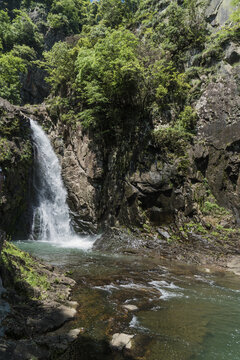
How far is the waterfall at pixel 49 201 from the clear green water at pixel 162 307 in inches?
256

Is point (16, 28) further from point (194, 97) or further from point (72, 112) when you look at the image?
point (194, 97)

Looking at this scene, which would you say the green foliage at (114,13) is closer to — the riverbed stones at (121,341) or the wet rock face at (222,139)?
the wet rock face at (222,139)

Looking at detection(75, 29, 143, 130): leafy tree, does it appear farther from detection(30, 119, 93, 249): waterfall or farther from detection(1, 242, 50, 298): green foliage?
detection(1, 242, 50, 298): green foliage

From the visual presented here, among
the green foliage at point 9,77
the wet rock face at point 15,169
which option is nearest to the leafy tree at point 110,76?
the wet rock face at point 15,169

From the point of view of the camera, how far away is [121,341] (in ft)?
13.1

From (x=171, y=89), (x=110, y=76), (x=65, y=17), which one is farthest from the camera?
(x=65, y=17)

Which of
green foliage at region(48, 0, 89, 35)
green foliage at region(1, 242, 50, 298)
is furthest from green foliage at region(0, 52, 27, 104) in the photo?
green foliage at region(1, 242, 50, 298)

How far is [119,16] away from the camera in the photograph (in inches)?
995

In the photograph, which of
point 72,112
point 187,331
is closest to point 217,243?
point 187,331

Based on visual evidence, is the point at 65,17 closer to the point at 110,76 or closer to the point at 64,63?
the point at 64,63

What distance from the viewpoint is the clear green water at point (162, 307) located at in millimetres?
4098

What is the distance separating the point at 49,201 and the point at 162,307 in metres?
13.1

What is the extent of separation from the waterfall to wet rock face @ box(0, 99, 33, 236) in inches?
29.5

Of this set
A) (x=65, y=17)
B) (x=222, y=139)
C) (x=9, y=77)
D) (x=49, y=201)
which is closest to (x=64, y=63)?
(x=9, y=77)
